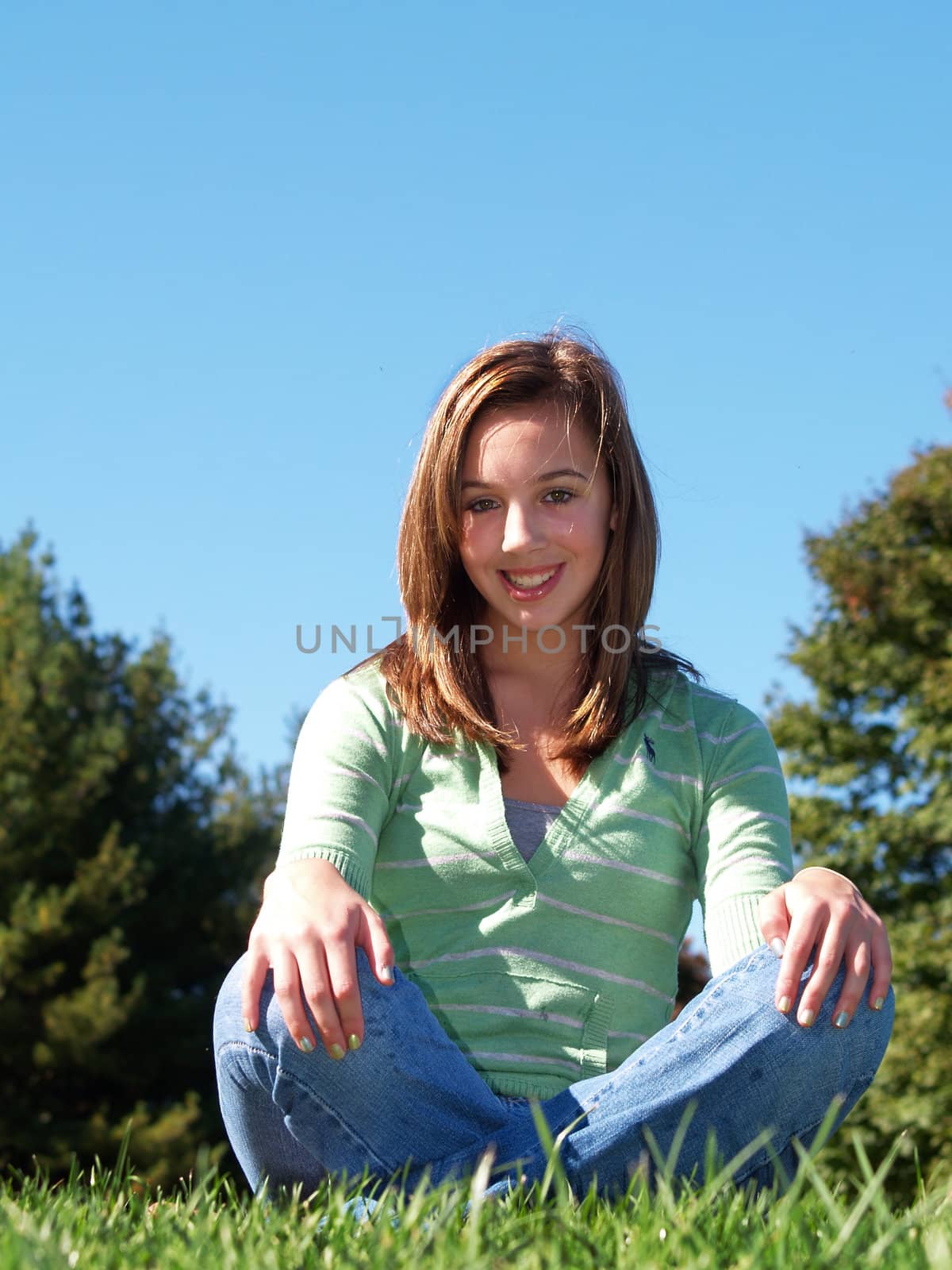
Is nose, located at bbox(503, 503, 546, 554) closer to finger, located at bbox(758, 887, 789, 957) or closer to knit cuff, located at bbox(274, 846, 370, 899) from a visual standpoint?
knit cuff, located at bbox(274, 846, 370, 899)

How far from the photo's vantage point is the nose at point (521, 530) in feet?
10.2

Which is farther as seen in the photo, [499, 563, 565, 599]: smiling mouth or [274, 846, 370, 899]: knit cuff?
[499, 563, 565, 599]: smiling mouth

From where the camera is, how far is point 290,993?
216 cm

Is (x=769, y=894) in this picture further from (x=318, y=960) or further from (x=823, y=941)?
(x=318, y=960)

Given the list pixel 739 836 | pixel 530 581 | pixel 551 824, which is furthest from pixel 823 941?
pixel 530 581

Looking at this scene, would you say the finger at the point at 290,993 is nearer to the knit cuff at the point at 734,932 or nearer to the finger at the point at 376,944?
the finger at the point at 376,944

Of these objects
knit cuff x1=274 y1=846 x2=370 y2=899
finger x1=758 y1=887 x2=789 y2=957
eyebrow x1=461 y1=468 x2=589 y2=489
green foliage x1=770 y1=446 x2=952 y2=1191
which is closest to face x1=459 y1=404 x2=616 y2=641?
eyebrow x1=461 y1=468 x2=589 y2=489

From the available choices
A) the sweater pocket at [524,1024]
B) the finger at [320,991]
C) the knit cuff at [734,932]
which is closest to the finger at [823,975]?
the knit cuff at [734,932]

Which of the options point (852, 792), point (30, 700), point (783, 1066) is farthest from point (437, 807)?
point (30, 700)

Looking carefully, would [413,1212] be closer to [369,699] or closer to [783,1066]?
[783,1066]

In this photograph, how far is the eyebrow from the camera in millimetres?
3191

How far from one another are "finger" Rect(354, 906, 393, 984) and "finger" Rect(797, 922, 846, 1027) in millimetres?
695

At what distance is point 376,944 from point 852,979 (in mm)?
808

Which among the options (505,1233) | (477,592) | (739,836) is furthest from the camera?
(477,592)
